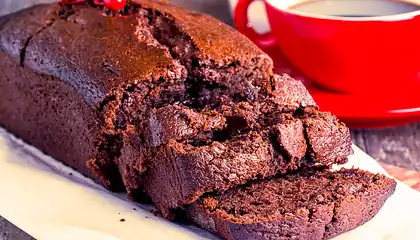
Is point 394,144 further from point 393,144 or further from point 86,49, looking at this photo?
point 86,49

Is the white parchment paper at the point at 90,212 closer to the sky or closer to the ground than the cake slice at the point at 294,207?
closer to the ground

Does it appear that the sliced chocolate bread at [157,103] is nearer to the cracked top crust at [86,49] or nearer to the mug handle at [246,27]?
the cracked top crust at [86,49]

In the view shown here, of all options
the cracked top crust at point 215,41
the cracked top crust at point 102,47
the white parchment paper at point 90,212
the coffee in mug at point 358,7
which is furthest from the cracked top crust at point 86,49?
the coffee in mug at point 358,7

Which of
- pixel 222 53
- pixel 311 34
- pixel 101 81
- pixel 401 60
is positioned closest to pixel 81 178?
pixel 101 81

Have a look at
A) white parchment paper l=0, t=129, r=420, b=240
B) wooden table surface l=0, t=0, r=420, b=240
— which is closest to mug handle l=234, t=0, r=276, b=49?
wooden table surface l=0, t=0, r=420, b=240

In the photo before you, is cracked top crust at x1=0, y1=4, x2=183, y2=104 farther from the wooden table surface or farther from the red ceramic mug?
the red ceramic mug
